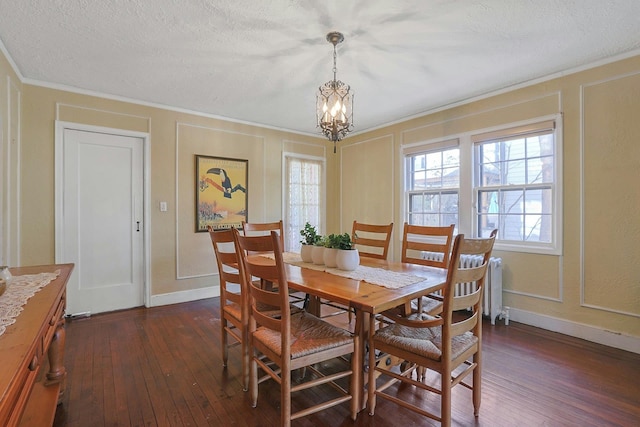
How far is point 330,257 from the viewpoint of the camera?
2.14 meters

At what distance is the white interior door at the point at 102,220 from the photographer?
10.6ft

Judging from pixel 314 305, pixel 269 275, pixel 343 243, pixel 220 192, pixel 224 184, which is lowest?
pixel 314 305

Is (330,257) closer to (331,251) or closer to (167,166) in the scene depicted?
(331,251)

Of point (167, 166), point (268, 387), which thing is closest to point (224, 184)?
point (167, 166)

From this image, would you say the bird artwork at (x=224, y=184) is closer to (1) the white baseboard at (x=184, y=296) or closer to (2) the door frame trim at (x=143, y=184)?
(2) the door frame trim at (x=143, y=184)

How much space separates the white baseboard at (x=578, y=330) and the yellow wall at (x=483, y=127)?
0.03 ft

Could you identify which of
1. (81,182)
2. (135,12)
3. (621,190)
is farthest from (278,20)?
(621,190)

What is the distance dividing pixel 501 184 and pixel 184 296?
154 inches

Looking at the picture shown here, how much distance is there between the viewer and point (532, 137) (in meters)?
3.07

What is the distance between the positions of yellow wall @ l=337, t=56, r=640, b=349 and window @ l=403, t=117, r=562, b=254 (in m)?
0.11

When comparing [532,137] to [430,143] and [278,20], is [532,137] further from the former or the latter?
[278,20]

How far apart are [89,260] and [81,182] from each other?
839 millimetres

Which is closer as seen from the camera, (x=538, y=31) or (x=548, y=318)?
(x=538, y=31)

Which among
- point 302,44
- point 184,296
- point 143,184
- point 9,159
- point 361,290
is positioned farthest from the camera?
point 184,296
